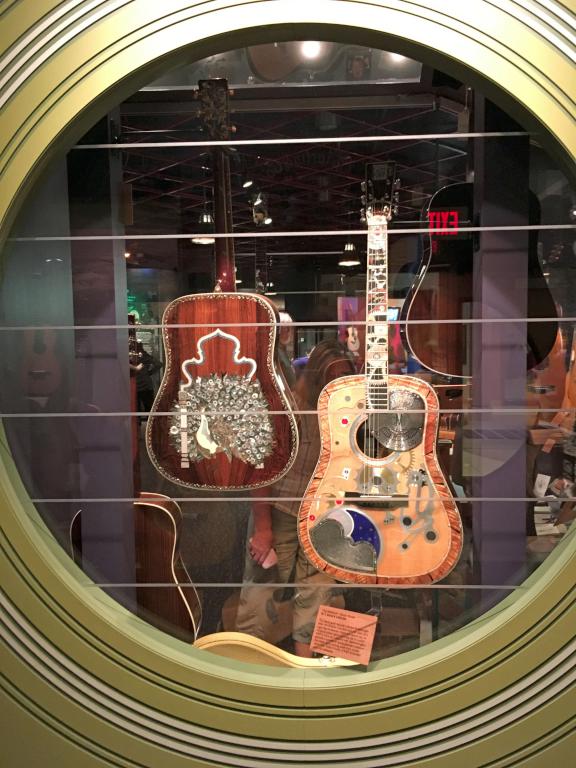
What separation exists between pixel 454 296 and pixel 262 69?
696 mm

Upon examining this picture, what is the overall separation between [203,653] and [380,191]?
1046 millimetres

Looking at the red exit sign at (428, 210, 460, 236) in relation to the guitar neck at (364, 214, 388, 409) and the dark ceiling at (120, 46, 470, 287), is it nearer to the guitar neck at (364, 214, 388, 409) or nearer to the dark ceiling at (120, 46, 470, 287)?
the dark ceiling at (120, 46, 470, 287)

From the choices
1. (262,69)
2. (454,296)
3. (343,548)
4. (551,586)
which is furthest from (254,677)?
(262,69)

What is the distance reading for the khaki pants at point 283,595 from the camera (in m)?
1.64

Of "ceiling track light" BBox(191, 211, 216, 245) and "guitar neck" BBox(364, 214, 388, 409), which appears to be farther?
"ceiling track light" BBox(191, 211, 216, 245)

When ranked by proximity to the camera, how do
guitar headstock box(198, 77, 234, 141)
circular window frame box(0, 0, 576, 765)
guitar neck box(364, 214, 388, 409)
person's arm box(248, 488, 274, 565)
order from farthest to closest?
1. person's arm box(248, 488, 274, 565)
2. guitar headstock box(198, 77, 234, 141)
3. guitar neck box(364, 214, 388, 409)
4. circular window frame box(0, 0, 576, 765)

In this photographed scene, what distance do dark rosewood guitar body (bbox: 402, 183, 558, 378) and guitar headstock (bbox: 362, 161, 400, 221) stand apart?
0.10 m

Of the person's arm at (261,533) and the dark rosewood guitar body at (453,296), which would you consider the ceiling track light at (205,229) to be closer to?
the dark rosewood guitar body at (453,296)

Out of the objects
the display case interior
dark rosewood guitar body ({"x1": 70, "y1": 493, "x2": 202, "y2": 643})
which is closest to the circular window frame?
the display case interior

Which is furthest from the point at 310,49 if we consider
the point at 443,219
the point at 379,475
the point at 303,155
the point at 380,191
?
the point at 379,475

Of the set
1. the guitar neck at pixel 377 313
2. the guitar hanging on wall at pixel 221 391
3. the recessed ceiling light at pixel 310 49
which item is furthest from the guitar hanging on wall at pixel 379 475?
the recessed ceiling light at pixel 310 49

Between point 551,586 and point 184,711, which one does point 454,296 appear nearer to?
point 551,586

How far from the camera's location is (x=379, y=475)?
4.74 feet

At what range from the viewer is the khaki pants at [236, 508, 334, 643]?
1.64 meters
